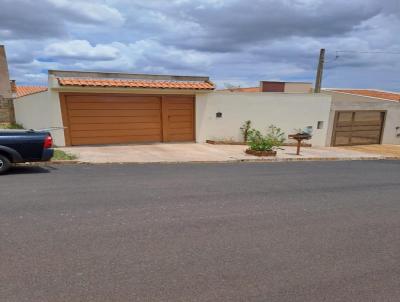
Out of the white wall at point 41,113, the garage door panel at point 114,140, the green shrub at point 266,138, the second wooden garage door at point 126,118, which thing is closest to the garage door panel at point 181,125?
the second wooden garage door at point 126,118

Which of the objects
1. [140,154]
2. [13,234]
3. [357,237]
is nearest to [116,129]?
[140,154]

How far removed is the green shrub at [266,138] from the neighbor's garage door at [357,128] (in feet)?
14.0

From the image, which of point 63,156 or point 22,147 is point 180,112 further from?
point 22,147

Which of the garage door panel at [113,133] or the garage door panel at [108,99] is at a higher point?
the garage door panel at [108,99]

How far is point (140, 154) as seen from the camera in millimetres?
11492

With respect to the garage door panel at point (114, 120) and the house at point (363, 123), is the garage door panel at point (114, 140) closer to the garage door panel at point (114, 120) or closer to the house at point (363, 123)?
the garage door panel at point (114, 120)

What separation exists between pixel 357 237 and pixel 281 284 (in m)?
1.91

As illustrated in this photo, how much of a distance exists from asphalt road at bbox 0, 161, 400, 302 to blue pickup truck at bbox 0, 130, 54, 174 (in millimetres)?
532

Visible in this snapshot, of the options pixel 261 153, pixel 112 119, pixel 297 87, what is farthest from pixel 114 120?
pixel 297 87

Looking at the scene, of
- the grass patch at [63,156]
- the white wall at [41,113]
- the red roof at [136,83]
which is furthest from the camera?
the white wall at [41,113]

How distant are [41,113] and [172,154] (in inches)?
233

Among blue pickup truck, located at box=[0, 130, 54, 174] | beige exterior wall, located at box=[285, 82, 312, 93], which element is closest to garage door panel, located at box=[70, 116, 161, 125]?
blue pickup truck, located at box=[0, 130, 54, 174]

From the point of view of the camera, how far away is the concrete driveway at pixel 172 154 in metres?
10.6

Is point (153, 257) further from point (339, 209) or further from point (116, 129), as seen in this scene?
point (116, 129)
